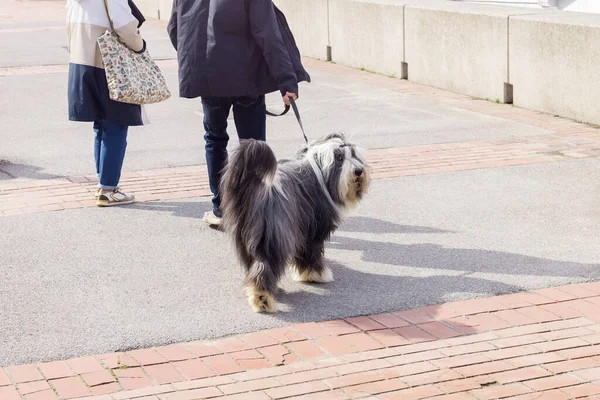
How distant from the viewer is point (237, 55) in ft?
21.4

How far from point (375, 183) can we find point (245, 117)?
1.89 metres

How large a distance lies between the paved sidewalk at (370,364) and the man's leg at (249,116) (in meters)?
1.86

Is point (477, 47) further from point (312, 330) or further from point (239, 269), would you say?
point (312, 330)

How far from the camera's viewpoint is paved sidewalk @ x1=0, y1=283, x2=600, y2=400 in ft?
14.9

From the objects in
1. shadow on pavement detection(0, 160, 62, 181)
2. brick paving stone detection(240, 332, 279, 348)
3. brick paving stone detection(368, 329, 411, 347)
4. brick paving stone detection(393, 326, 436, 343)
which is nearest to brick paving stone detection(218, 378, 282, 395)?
brick paving stone detection(240, 332, 279, 348)

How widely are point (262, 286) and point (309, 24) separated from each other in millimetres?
11510

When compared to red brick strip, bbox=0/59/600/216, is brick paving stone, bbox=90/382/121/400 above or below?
above

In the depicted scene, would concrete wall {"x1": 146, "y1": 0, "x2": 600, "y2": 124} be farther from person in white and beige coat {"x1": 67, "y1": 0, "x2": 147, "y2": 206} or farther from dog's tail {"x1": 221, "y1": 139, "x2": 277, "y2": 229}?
dog's tail {"x1": 221, "y1": 139, "x2": 277, "y2": 229}

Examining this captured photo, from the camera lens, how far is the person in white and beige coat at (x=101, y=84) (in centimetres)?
755

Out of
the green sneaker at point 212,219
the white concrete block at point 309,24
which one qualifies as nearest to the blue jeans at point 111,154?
the green sneaker at point 212,219

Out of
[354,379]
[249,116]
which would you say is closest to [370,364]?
[354,379]

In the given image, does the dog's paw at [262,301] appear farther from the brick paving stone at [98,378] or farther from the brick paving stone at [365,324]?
the brick paving stone at [98,378]

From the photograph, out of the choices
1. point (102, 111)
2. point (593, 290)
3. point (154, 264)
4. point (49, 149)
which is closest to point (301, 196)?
point (154, 264)

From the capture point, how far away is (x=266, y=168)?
17.6 ft
